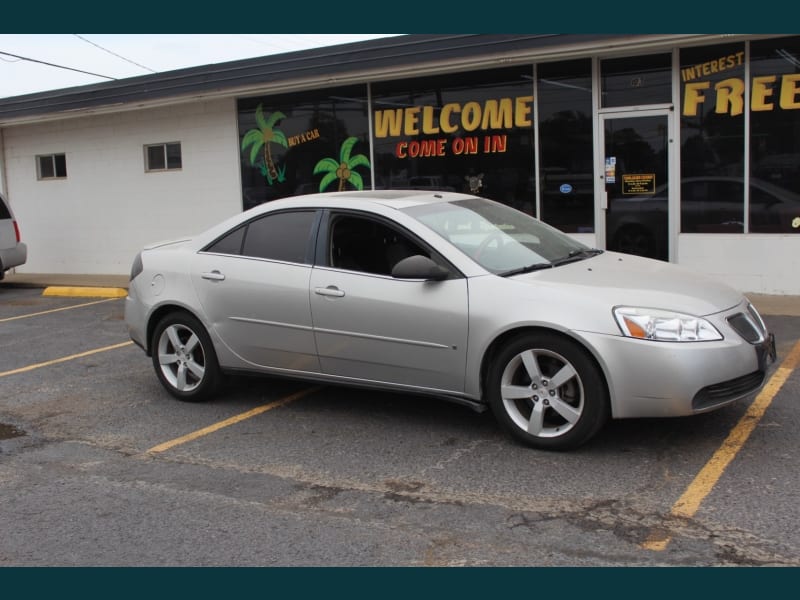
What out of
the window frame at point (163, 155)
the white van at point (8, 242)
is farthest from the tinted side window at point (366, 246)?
the white van at point (8, 242)

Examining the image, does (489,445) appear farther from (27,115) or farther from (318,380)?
(27,115)

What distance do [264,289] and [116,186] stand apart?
37.2ft

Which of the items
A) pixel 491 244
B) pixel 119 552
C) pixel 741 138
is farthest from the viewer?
pixel 741 138

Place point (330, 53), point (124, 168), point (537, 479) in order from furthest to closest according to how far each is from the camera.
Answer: point (124, 168), point (330, 53), point (537, 479)

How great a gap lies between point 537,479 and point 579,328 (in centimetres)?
89

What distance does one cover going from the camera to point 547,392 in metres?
4.80

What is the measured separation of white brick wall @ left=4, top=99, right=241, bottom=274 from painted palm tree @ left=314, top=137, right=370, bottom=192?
186 cm

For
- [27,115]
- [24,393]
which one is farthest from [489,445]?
[27,115]

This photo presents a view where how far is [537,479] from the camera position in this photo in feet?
14.8

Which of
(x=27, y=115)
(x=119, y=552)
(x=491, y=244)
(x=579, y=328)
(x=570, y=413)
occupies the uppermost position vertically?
(x=27, y=115)

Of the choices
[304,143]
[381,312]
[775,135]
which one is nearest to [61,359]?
[381,312]

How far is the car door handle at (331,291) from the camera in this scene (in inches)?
216

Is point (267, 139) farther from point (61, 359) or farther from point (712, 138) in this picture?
point (712, 138)

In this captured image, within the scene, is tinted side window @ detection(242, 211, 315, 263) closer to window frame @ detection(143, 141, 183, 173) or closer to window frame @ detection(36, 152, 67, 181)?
window frame @ detection(143, 141, 183, 173)
